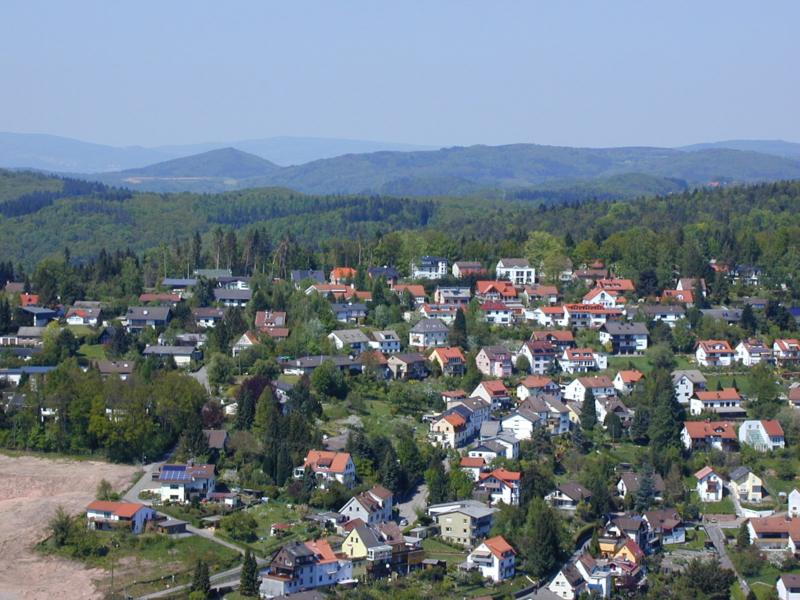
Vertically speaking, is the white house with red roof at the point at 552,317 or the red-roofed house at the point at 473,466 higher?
the white house with red roof at the point at 552,317

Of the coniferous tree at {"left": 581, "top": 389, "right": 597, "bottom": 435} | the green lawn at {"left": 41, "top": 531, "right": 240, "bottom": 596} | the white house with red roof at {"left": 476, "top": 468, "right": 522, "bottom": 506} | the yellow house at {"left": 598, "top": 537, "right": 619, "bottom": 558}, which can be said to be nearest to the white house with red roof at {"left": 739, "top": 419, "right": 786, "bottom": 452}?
the coniferous tree at {"left": 581, "top": 389, "right": 597, "bottom": 435}

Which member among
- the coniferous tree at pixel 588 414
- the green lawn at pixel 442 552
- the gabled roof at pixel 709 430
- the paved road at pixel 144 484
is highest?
the coniferous tree at pixel 588 414

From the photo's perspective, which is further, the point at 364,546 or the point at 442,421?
the point at 442,421

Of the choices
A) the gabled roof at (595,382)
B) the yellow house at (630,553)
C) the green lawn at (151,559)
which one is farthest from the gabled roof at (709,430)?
the green lawn at (151,559)

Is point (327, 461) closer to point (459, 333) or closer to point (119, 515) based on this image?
point (119, 515)

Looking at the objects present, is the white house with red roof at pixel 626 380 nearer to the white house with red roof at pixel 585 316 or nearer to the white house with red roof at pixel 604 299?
the white house with red roof at pixel 585 316

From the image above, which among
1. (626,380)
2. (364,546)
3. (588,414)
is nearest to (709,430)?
(588,414)

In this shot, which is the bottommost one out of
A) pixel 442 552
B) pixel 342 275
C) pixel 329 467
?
pixel 442 552

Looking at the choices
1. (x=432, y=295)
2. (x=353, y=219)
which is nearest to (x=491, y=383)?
(x=432, y=295)
